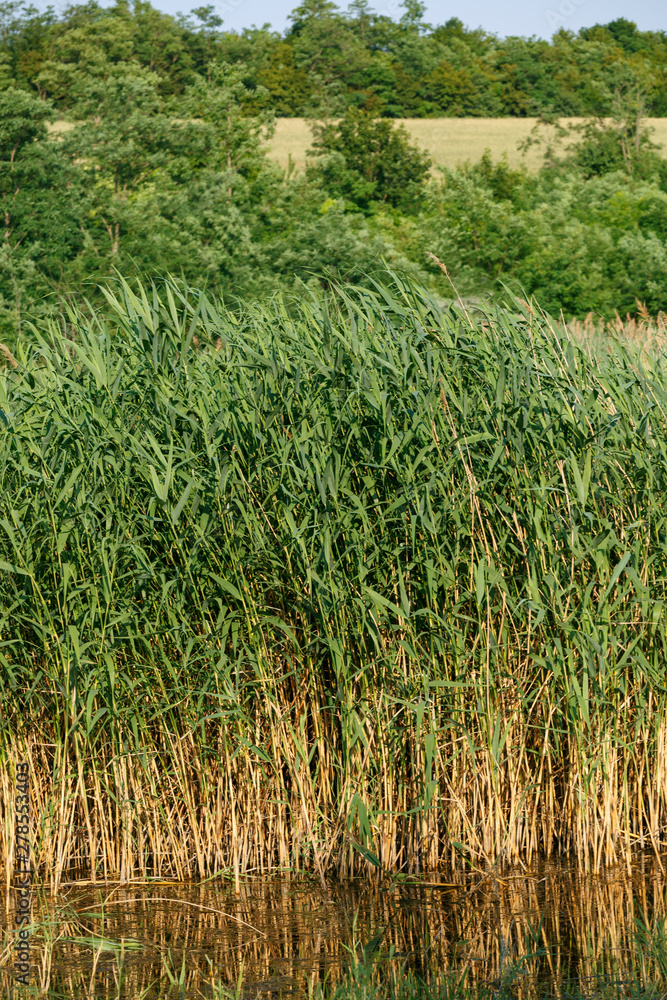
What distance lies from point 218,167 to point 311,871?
2456 centimetres

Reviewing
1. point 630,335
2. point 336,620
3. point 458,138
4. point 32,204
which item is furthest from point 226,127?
point 336,620

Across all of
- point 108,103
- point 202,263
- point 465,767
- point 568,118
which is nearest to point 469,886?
point 465,767

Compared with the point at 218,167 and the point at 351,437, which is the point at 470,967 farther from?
the point at 218,167

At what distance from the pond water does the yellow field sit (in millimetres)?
31331

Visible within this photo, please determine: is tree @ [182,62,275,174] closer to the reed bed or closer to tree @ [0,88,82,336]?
tree @ [0,88,82,336]

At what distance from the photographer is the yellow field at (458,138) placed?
119 feet

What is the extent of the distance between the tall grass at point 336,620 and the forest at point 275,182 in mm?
1123

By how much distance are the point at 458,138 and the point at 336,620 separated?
40196 millimetres

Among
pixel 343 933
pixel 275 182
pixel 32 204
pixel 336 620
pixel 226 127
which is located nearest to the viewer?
pixel 343 933

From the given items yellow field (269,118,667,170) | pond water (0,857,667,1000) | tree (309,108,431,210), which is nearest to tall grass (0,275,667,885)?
pond water (0,857,667,1000)

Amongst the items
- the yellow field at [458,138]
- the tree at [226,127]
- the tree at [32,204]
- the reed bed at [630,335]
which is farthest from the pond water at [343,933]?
the yellow field at [458,138]

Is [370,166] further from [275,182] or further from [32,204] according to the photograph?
[32,204]

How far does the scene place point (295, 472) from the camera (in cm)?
421

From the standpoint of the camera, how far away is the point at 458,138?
40.9 meters
